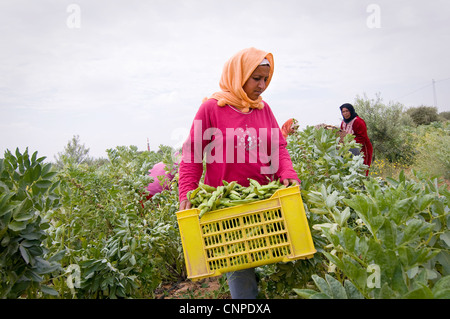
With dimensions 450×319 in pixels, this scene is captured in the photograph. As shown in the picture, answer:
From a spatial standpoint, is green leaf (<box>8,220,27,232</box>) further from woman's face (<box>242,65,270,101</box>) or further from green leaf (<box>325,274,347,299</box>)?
woman's face (<box>242,65,270,101</box>)

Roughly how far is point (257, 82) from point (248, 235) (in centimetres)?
102

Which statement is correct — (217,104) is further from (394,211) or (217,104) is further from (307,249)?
(394,211)

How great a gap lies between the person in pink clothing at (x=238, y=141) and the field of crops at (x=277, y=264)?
243 millimetres

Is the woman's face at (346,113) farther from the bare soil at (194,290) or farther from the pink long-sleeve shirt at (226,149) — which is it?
the pink long-sleeve shirt at (226,149)

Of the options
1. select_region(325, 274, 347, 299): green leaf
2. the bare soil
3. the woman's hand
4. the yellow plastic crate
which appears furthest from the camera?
the bare soil

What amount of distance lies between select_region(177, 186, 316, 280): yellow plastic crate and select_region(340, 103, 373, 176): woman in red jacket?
4.81 m

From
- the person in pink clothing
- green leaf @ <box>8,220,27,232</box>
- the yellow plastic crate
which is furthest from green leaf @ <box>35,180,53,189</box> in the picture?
the person in pink clothing

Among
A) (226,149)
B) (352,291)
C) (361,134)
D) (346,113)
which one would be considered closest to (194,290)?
(226,149)

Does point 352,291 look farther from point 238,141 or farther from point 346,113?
point 346,113

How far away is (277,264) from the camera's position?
2.07 metres

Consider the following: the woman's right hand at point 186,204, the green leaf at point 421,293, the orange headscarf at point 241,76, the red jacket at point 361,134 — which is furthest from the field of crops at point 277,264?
the red jacket at point 361,134

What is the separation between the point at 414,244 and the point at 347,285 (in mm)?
463

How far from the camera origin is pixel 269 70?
220 centimetres

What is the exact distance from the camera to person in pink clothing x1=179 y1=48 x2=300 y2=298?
204 centimetres
